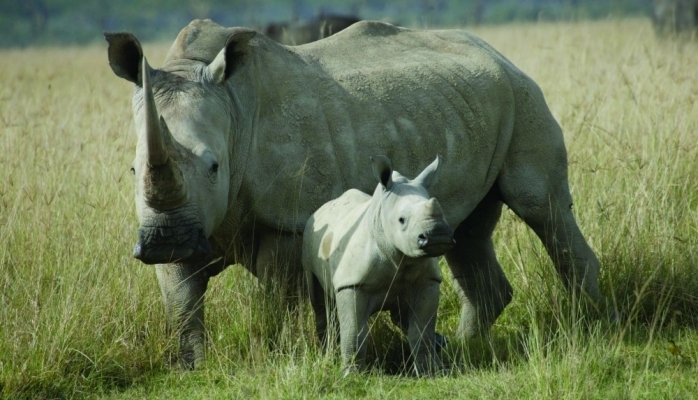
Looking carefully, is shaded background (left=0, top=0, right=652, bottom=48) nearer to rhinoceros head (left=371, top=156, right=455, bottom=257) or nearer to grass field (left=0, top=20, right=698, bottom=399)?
grass field (left=0, top=20, right=698, bottom=399)

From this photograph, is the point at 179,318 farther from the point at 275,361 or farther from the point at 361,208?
the point at 361,208

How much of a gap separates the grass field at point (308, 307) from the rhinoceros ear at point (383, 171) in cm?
100

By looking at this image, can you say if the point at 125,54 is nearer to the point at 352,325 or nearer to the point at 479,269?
the point at 352,325

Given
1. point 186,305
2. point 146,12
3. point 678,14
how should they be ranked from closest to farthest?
point 186,305 < point 678,14 < point 146,12

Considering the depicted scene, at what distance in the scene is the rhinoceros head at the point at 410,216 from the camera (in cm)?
495

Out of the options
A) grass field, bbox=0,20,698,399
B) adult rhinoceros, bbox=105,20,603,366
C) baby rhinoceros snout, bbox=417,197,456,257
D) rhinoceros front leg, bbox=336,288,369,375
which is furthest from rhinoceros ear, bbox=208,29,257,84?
baby rhinoceros snout, bbox=417,197,456,257

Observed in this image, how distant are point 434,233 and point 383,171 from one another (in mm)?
559

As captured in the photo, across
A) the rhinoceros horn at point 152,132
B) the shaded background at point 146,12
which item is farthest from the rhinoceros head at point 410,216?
the shaded background at point 146,12

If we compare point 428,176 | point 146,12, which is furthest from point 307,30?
point 146,12

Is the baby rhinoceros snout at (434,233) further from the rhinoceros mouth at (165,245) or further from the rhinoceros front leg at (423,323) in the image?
the rhinoceros mouth at (165,245)

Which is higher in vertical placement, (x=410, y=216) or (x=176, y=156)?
(x=176, y=156)

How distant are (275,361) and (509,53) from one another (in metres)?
10.8

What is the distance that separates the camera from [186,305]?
6.05m

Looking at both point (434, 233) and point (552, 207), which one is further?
point (552, 207)
